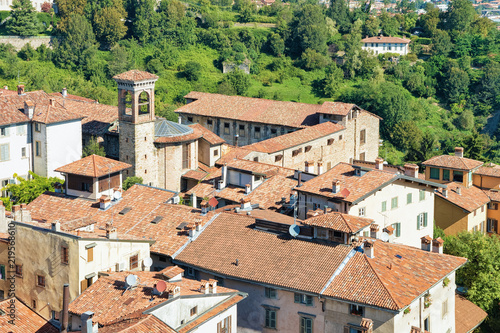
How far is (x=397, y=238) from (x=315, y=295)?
41.0ft

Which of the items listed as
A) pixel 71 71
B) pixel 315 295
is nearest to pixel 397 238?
pixel 315 295

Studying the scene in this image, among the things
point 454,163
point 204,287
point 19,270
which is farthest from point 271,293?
point 454,163

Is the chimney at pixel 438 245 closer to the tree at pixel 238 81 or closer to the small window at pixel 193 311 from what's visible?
the small window at pixel 193 311

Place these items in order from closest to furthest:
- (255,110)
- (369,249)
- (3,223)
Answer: (369,249), (3,223), (255,110)

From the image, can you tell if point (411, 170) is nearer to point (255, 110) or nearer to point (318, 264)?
point (318, 264)

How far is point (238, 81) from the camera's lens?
96750 millimetres

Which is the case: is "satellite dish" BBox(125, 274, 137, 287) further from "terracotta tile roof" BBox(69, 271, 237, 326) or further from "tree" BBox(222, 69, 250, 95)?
"tree" BBox(222, 69, 250, 95)

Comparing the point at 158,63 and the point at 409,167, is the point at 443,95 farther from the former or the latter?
the point at 409,167

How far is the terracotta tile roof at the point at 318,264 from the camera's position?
32.6 metres

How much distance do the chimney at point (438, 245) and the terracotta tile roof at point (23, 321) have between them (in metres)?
17.6

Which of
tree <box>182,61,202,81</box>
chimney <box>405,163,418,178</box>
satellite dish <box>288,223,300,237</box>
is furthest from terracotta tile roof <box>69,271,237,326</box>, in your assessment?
tree <box>182,61,202,81</box>

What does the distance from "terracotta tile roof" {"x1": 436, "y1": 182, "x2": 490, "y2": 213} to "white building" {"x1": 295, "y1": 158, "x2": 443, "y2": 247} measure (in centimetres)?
647

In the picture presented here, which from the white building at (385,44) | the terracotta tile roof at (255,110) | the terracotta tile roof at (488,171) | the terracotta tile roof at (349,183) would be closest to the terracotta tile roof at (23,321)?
the terracotta tile roof at (349,183)

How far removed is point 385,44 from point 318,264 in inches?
3440
